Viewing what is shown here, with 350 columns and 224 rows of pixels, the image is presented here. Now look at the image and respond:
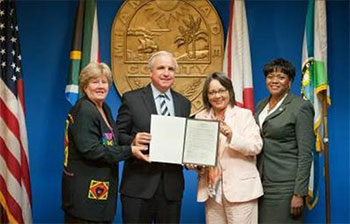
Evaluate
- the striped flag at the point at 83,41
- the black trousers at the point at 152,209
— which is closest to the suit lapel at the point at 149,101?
the black trousers at the point at 152,209

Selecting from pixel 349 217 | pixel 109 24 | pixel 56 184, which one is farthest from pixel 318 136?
pixel 56 184

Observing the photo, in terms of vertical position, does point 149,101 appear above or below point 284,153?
above

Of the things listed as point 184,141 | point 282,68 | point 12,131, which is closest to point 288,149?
point 282,68

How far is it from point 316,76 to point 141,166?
1582 millimetres

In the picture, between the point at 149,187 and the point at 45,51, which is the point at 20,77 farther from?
the point at 149,187

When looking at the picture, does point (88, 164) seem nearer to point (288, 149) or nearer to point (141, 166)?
point (141, 166)

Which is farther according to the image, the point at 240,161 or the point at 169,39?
the point at 169,39

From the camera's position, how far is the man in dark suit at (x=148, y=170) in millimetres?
2727

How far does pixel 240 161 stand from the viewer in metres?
2.79

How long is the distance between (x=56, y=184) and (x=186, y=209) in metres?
1.10

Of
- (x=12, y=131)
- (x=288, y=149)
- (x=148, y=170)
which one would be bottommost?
(x=148, y=170)

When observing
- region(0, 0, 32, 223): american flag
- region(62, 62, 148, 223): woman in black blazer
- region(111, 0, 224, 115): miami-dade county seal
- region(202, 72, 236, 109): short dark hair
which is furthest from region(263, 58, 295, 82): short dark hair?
region(0, 0, 32, 223): american flag

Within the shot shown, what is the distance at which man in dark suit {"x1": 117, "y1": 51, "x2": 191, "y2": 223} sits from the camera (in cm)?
273

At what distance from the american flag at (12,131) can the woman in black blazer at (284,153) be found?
1801 millimetres
